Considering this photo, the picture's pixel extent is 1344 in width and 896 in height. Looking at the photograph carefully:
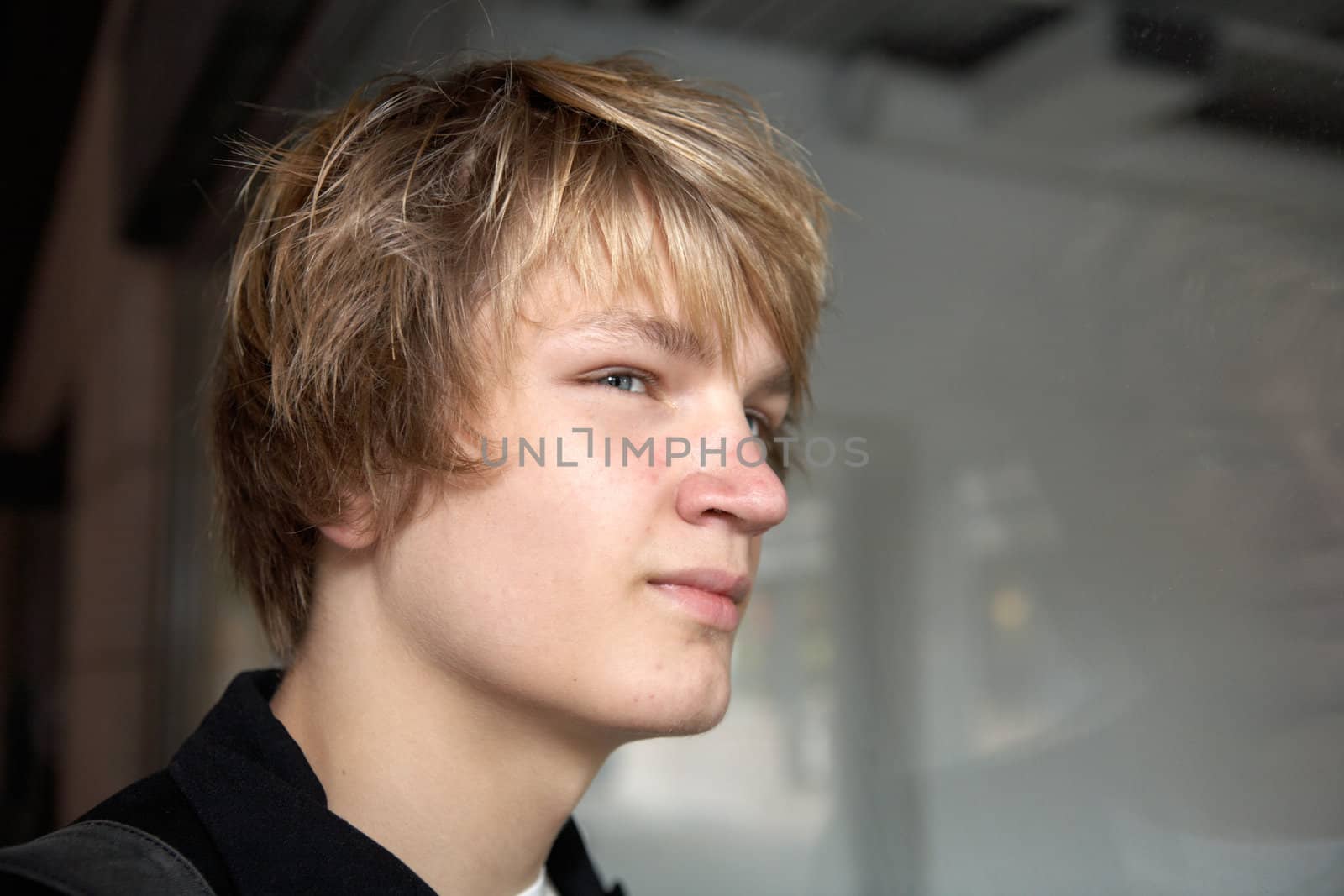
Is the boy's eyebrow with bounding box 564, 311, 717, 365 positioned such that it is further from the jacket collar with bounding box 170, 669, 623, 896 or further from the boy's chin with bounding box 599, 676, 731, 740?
the jacket collar with bounding box 170, 669, 623, 896

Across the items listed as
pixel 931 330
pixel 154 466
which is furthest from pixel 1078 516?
pixel 154 466

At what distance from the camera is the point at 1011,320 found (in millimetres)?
1100

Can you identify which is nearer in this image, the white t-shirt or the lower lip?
the lower lip

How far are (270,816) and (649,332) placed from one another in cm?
43

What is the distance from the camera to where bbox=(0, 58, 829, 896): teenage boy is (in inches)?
30.4

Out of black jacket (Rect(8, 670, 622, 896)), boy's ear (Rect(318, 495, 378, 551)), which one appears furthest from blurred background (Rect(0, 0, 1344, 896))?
black jacket (Rect(8, 670, 622, 896))

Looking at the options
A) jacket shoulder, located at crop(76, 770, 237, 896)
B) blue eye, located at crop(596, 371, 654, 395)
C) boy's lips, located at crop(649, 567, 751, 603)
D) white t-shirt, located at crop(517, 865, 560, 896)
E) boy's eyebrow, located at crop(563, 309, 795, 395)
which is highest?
boy's eyebrow, located at crop(563, 309, 795, 395)

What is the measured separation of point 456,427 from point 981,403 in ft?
1.95

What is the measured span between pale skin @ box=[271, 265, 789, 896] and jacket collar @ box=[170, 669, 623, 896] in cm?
4

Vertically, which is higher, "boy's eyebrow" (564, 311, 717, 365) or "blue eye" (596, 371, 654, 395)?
"boy's eyebrow" (564, 311, 717, 365)

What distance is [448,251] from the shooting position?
0.84 m

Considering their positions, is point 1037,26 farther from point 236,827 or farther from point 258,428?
point 236,827

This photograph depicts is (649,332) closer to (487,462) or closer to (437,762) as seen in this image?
(487,462)

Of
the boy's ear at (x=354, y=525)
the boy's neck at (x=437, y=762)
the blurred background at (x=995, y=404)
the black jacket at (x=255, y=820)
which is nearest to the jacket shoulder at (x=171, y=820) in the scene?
the black jacket at (x=255, y=820)
